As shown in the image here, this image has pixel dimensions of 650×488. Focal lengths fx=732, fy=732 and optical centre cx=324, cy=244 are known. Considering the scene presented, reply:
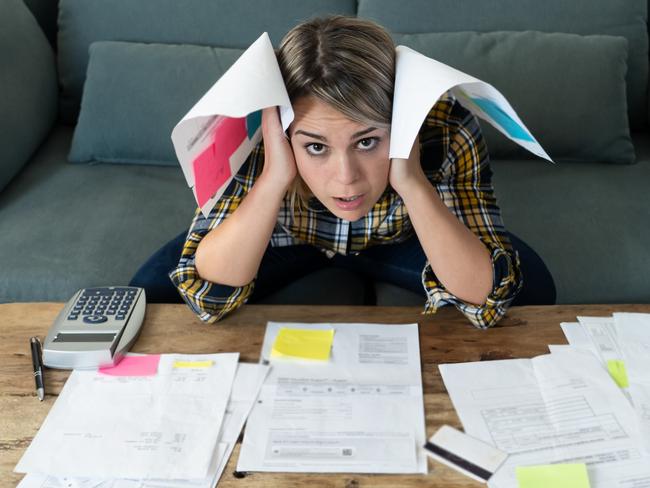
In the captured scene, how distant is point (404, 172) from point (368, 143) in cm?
8

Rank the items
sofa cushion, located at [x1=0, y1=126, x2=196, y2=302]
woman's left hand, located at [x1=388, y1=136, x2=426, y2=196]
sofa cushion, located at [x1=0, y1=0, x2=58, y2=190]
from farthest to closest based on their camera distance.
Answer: sofa cushion, located at [x1=0, y1=0, x2=58, y2=190]
sofa cushion, located at [x1=0, y1=126, x2=196, y2=302]
woman's left hand, located at [x1=388, y1=136, x2=426, y2=196]

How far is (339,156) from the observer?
44.4 inches

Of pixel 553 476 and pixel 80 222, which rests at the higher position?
pixel 553 476

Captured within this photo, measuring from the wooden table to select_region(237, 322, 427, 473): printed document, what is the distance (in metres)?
0.03

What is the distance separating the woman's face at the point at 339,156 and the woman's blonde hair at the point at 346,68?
2cm

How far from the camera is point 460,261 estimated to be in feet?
4.04

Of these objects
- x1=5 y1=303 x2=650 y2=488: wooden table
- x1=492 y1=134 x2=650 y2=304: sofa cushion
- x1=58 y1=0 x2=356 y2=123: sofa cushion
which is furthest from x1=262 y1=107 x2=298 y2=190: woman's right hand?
x1=58 y1=0 x2=356 y2=123: sofa cushion

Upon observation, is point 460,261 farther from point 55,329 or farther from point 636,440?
point 55,329

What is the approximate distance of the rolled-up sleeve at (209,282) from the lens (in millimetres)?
1246

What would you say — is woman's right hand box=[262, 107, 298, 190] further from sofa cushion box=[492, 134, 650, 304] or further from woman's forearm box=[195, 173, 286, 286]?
sofa cushion box=[492, 134, 650, 304]

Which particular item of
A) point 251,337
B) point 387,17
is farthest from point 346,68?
point 387,17

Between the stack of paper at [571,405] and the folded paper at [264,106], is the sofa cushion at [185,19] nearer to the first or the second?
the folded paper at [264,106]

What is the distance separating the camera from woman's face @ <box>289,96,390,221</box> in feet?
3.63

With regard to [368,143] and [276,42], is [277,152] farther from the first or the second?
[276,42]
